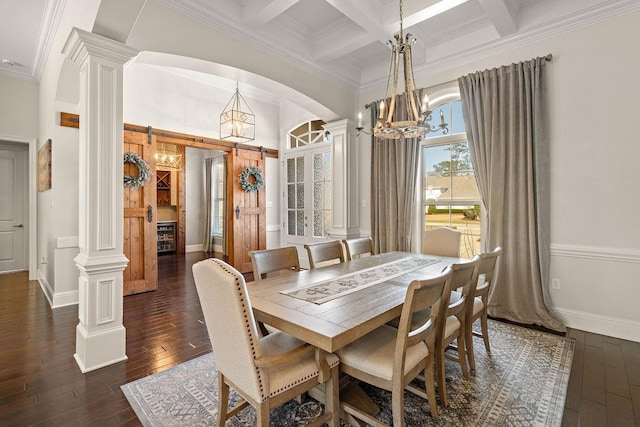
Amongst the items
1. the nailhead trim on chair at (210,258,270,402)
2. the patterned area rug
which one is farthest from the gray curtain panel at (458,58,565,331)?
the nailhead trim on chair at (210,258,270,402)

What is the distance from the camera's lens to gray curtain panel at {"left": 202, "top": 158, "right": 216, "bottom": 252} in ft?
28.1

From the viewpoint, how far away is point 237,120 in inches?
187

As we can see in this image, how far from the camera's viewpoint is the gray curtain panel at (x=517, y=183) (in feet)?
10.7

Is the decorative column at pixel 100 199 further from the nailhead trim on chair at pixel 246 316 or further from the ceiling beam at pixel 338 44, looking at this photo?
the ceiling beam at pixel 338 44

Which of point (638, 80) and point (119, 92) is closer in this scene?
point (119, 92)

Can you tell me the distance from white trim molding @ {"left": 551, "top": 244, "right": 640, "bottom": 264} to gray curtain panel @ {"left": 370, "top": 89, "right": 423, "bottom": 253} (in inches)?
63.1

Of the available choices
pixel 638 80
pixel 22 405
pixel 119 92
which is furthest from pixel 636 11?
pixel 22 405

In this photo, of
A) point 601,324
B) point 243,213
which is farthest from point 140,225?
point 601,324

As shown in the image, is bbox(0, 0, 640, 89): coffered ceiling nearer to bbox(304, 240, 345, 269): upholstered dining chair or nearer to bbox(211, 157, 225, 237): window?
bbox(304, 240, 345, 269): upholstered dining chair

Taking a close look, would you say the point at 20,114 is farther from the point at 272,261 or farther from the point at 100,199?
the point at 272,261

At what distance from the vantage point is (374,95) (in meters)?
4.77

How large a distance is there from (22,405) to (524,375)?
328cm

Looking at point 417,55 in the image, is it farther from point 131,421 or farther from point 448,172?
point 131,421

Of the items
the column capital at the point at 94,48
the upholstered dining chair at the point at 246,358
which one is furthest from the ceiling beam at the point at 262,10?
the upholstered dining chair at the point at 246,358
